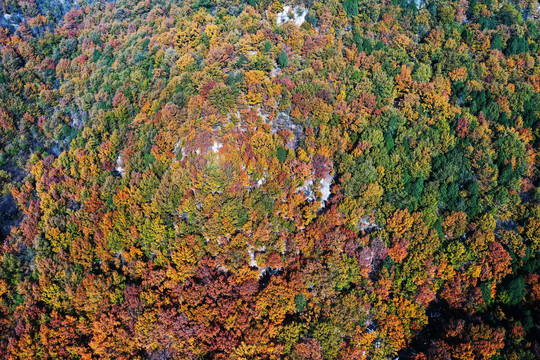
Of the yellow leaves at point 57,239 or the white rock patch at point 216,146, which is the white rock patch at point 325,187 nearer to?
the white rock patch at point 216,146

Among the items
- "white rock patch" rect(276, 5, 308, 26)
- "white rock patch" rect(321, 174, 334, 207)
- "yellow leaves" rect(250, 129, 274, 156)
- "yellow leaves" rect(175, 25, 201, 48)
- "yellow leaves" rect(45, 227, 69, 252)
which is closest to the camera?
"yellow leaves" rect(250, 129, 274, 156)

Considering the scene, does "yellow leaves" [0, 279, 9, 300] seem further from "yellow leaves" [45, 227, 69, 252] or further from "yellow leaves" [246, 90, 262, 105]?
"yellow leaves" [246, 90, 262, 105]

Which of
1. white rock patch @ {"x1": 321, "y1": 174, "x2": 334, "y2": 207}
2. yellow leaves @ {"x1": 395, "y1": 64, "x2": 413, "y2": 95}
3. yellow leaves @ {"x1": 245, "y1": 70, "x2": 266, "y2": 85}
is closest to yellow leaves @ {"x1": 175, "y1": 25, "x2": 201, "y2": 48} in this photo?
yellow leaves @ {"x1": 245, "y1": 70, "x2": 266, "y2": 85}

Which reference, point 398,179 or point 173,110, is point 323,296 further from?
point 173,110

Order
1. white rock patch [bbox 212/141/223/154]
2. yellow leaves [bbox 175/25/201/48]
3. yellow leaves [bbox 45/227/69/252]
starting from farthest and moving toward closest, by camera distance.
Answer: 1. yellow leaves [bbox 175/25/201/48]
2. yellow leaves [bbox 45/227/69/252]
3. white rock patch [bbox 212/141/223/154]

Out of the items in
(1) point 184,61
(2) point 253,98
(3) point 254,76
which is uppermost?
(3) point 254,76

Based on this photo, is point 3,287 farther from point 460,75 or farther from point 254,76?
point 460,75

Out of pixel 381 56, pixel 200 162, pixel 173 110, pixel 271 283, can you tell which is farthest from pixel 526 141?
pixel 173 110

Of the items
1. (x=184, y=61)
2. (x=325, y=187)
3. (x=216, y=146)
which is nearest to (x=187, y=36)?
(x=184, y=61)

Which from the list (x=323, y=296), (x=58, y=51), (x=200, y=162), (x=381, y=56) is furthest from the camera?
(x=58, y=51)
